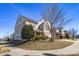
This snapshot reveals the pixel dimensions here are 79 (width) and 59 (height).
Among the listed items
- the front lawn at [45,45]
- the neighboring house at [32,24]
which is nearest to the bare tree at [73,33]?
the front lawn at [45,45]

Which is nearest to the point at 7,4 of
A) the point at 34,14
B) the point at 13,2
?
the point at 13,2

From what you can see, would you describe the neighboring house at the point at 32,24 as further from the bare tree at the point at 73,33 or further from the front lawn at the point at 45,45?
the bare tree at the point at 73,33

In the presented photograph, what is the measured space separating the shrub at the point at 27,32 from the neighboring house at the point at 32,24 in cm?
5

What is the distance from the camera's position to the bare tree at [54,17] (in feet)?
17.7

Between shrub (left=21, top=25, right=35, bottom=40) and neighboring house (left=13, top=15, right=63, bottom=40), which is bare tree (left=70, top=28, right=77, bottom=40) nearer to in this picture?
neighboring house (left=13, top=15, right=63, bottom=40)

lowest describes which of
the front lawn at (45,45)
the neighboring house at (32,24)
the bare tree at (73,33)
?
the front lawn at (45,45)

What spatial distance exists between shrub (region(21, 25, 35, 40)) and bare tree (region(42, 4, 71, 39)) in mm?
275

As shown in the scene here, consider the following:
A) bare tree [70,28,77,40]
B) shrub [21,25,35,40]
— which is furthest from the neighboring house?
bare tree [70,28,77,40]

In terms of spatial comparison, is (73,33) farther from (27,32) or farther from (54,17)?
(27,32)

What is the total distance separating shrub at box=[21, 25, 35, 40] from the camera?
5.43 meters

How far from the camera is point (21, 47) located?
5449 mm

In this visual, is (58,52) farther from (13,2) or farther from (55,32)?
(13,2)

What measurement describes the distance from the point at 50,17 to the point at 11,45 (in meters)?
0.75

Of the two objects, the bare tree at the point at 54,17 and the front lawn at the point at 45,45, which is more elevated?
the bare tree at the point at 54,17
